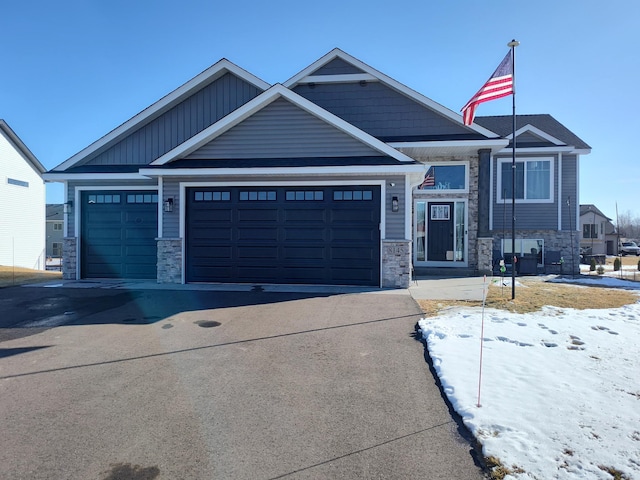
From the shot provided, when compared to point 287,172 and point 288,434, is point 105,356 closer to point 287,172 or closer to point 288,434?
point 288,434

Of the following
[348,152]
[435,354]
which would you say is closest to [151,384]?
[435,354]

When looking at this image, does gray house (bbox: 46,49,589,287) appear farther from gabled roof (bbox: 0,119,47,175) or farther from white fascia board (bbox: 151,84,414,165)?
gabled roof (bbox: 0,119,47,175)

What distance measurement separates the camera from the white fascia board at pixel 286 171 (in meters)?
10.3

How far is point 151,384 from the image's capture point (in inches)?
169

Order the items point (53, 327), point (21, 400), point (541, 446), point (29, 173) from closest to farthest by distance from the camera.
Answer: point (541, 446) < point (21, 400) < point (53, 327) < point (29, 173)

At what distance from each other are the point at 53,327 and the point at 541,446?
285 inches

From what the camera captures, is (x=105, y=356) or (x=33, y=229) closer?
(x=105, y=356)

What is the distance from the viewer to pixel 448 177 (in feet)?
47.8

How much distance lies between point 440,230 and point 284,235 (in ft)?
21.2

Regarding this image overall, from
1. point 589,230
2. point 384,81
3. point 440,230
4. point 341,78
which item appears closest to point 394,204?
point 440,230

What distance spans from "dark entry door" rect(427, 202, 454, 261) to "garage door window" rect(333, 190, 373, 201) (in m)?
4.70

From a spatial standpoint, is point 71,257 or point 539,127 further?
point 539,127

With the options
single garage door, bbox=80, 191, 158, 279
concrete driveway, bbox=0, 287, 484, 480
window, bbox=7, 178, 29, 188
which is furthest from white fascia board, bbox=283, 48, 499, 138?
window, bbox=7, 178, 29, 188

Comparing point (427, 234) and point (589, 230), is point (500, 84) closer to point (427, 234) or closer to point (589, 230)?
point (427, 234)
